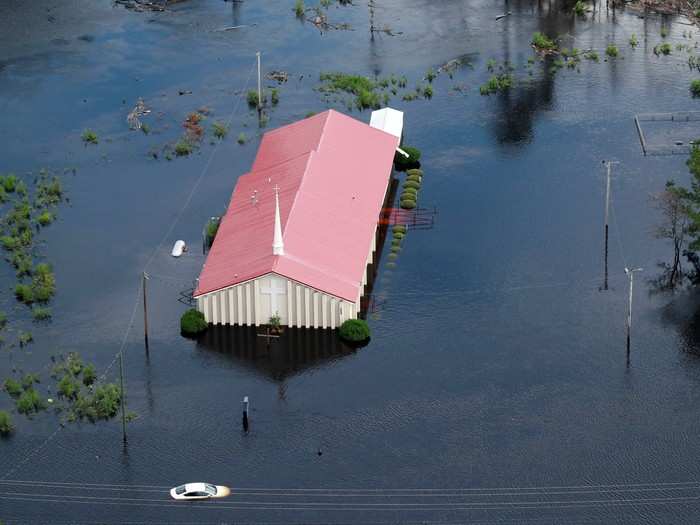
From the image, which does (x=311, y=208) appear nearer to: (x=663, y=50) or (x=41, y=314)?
(x=41, y=314)

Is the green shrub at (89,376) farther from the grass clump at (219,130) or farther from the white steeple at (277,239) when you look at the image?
the grass clump at (219,130)

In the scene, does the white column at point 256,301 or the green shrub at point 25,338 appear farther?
the green shrub at point 25,338

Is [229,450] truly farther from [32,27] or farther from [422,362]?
[32,27]

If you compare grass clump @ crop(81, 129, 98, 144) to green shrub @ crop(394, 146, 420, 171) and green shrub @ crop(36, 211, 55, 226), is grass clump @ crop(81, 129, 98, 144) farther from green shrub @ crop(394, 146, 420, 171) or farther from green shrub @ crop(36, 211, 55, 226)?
green shrub @ crop(394, 146, 420, 171)

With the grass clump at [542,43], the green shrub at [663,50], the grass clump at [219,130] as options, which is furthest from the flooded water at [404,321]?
the grass clump at [542,43]

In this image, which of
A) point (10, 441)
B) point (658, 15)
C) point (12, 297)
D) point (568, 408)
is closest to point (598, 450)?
point (568, 408)

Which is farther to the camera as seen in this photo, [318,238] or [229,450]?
[318,238]

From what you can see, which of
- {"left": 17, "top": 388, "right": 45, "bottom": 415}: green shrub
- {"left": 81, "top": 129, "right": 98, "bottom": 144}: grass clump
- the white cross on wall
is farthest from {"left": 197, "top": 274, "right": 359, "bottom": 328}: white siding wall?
{"left": 81, "top": 129, "right": 98, "bottom": 144}: grass clump
